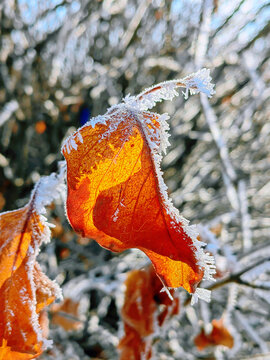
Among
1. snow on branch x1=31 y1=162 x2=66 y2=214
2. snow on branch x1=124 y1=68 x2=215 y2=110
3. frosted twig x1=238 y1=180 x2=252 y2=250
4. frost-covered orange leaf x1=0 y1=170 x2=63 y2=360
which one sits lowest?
frost-covered orange leaf x1=0 y1=170 x2=63 y2=360

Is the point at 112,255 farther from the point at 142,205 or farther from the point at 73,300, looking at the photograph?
the point at 142,205

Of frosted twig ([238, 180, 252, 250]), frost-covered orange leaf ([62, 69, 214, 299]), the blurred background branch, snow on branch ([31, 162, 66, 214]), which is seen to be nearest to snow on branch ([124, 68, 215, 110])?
frost-covered orange leaf ([62, 69, 214, 299])

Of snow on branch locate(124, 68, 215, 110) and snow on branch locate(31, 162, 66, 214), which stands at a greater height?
snow on branch locate(124, 68, 215, 110)

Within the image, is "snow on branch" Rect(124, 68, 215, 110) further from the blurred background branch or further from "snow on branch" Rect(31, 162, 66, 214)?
the blurred background branch

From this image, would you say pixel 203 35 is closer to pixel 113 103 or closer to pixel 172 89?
pixel 172 89

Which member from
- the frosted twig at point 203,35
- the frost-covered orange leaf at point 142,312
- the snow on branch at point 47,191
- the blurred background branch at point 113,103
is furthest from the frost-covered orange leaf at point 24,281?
the blurred background branch at point 113,103

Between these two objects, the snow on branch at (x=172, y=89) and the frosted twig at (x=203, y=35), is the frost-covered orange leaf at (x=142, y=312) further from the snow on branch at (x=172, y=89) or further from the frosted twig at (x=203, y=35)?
the frosted twig at (x=203, y=35)
